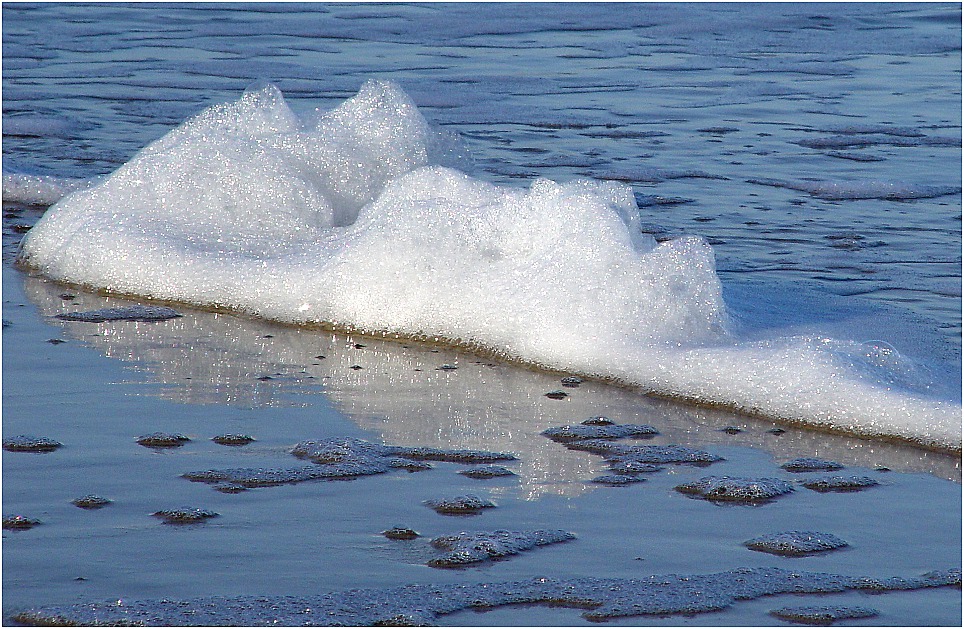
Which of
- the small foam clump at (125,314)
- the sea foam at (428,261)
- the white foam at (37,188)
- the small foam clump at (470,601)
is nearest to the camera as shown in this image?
the small foam clump at (470,601)

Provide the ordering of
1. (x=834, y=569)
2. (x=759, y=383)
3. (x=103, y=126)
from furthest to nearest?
(x=103, y=126) < (x=759, y=383) < (x=834, y=569)

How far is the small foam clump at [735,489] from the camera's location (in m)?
3.47

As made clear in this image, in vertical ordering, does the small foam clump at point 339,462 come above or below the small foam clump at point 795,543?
above

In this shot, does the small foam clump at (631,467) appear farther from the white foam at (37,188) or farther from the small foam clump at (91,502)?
the white foam at (37,188)

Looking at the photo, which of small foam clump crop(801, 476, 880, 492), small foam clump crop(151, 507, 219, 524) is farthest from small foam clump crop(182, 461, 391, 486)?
small foam clump crop(801, 476, 880, 492)

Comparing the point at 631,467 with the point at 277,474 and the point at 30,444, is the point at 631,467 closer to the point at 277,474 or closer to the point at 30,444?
the point at 277,474

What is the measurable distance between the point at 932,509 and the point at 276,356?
2142 millimetres

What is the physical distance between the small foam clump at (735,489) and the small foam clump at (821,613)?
0.61 meters

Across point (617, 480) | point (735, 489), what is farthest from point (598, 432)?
point (735, 489)

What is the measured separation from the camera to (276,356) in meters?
4.68

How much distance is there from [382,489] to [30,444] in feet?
3.00

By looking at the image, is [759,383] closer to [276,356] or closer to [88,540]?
[276,356]

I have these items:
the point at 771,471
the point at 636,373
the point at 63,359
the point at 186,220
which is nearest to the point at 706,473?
the point at 771,471

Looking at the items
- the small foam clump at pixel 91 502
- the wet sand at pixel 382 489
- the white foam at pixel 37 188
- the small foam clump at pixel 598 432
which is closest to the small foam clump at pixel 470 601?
the wet sand at pixel 382 489
